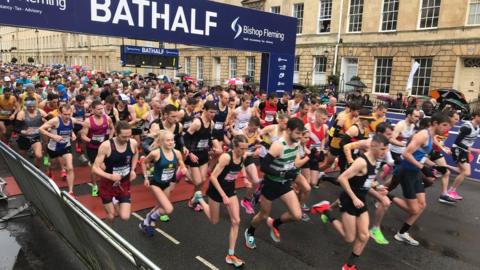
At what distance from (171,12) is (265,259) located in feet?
32.6

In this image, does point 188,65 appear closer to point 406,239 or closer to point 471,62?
point 471,62

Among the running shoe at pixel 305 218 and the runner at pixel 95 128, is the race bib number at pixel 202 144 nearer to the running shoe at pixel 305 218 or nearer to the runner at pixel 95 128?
the runner at pixel 95 128

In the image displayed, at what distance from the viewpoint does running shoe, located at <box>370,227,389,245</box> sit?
5.84 meters

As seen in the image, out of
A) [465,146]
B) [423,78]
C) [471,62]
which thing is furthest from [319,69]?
[465,146]

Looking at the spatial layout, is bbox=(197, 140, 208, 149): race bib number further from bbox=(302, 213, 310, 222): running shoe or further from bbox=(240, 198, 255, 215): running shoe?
bbox=(302, 213, 310, 222): running shoe

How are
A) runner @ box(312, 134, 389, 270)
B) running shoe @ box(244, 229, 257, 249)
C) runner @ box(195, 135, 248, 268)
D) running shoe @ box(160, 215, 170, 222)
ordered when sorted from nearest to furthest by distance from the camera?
1. runner @ box(312, 134, 389, 270)
2. runner @ box(195, 135, 248, 268)
3. running shoe @ box(244, 229, 257, 249)
4. running shoe @ box(160, 215, 170, 222)

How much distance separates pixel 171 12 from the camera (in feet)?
41.0

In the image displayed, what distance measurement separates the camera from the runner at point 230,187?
4.81 metres

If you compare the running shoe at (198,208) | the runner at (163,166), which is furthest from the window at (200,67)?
the runner at (163,166)

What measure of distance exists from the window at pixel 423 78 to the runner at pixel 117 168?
2332cm

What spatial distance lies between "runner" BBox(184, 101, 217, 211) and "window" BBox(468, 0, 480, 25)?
830 inches

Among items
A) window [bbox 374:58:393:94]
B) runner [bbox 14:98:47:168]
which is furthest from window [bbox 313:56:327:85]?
runner [bbox 14:98:47:168]

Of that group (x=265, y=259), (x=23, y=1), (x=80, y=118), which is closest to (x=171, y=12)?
(x=23, y=1)

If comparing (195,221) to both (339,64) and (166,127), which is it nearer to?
(166,127)
